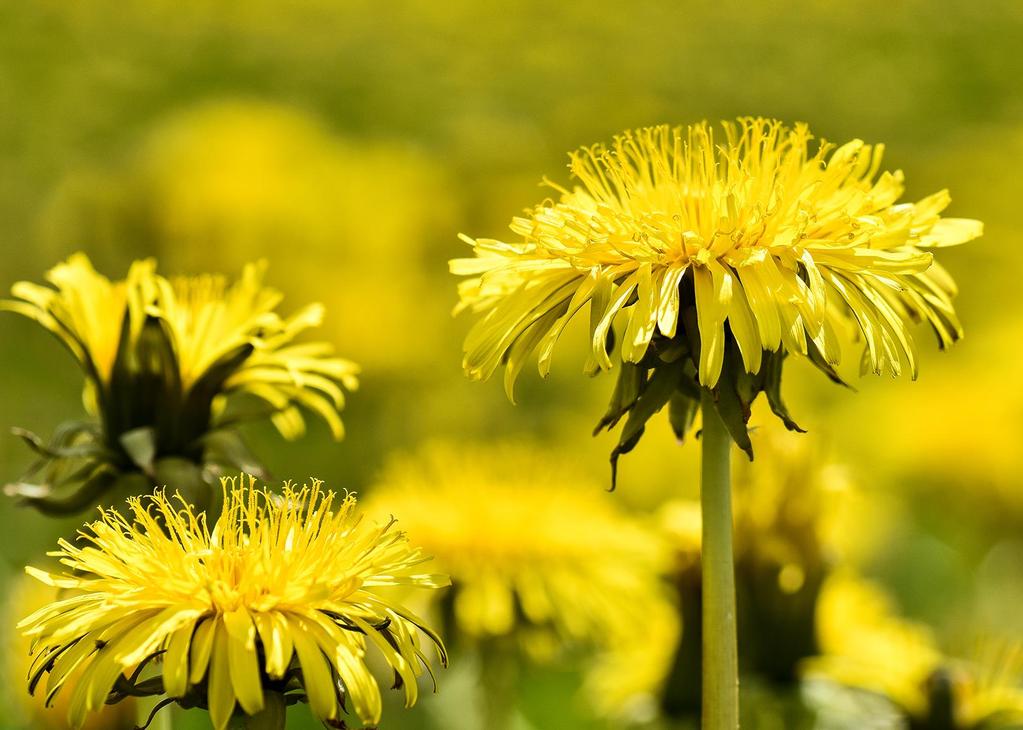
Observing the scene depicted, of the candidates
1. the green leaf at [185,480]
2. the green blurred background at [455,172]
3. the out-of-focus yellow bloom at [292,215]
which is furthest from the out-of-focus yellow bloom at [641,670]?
the out-of-focus yellow bloom at [292,215]

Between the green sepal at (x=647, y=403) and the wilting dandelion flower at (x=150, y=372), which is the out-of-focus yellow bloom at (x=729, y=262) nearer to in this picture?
the green sepal at (x=647, y=403)

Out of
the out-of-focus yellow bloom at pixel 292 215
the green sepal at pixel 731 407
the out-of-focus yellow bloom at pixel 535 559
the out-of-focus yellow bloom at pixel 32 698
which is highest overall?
the out-of-focus yellow bloom at pixel 292 215

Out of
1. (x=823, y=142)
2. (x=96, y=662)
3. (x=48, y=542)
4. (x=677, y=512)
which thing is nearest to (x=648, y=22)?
(x=48, y=542)

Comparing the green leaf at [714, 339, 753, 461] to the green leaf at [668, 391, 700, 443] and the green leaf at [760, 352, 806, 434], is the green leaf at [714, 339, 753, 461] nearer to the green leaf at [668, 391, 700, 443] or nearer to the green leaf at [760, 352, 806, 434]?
the green leaf at [760, 352, 806, 434]

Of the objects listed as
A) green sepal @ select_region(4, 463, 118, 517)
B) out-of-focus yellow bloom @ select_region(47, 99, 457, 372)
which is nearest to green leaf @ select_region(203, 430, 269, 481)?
green sepal @ select_region(4, 463, 118, 517)

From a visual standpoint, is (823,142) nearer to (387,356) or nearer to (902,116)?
(387,356)

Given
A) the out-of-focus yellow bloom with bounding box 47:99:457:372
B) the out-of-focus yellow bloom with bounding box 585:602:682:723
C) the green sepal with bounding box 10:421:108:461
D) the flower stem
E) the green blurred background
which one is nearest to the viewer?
the flower stem
